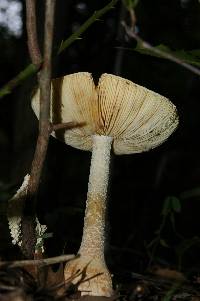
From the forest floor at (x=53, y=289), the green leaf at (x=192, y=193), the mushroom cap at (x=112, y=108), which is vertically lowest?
the forest floor at (x=53, y=289)

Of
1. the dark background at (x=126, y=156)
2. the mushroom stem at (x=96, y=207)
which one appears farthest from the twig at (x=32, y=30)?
the dark background at (x=126, y=156)

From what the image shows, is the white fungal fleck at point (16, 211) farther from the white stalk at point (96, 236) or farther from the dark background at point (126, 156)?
the dark background at point (126, 156)

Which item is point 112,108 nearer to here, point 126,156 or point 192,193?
point 192,193

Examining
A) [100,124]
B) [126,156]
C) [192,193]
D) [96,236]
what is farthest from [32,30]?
[126,156]

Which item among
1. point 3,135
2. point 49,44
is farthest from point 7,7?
point 49,44

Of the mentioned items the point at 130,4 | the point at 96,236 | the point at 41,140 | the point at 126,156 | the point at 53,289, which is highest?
the point at 130,4

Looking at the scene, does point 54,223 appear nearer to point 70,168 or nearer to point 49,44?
point 49,44

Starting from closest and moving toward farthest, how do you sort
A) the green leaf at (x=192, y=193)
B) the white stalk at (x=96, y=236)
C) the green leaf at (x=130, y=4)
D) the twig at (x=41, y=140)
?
the green leaf at (x=130, y=4) < the twig at (x=41, y=140) < the white stalk at (x=96, y=236) < the green leaf at (x=192, y=193)
